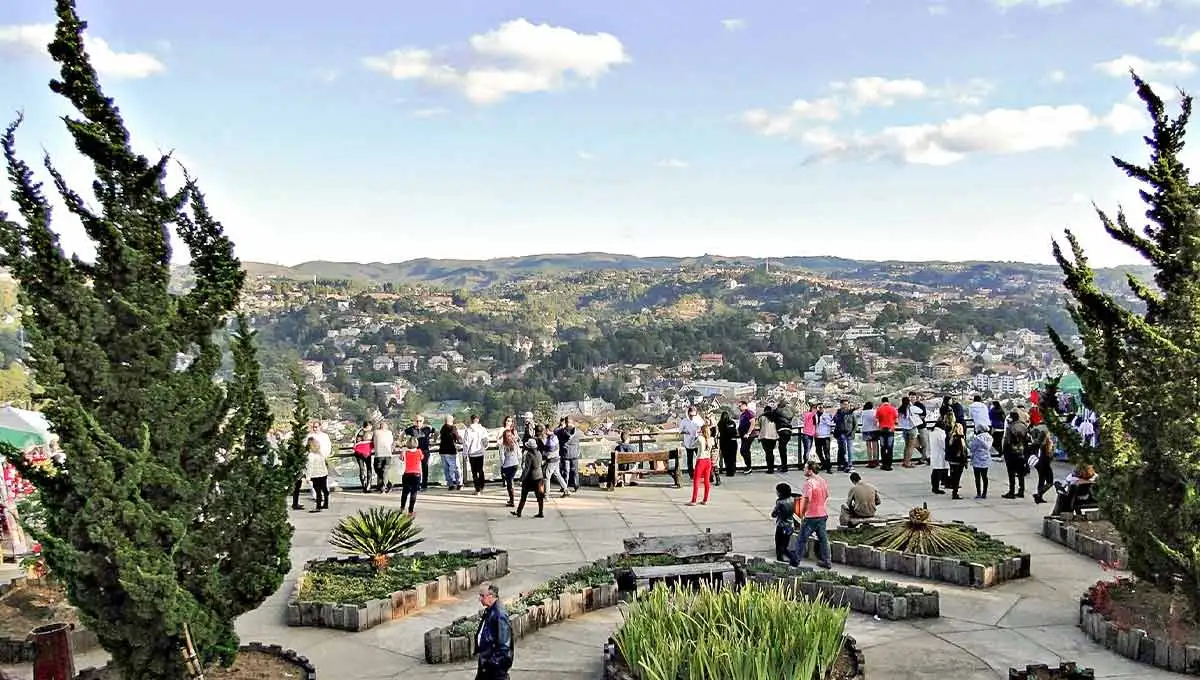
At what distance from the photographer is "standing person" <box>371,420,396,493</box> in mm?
17594

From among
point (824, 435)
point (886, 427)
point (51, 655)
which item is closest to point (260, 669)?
point (51, 655)

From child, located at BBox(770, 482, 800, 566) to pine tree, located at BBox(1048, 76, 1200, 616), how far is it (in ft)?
11.7

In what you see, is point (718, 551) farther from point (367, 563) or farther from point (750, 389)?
point (750, 389)

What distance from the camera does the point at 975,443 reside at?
619 inches

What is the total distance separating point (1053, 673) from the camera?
312 inches

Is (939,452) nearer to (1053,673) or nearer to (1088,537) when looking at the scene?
(1088,537)

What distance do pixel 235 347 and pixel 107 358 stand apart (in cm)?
94

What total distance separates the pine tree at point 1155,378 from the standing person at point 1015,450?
22.1ft

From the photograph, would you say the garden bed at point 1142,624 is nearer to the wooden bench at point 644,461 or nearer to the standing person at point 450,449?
the wooden bench at point 644,461

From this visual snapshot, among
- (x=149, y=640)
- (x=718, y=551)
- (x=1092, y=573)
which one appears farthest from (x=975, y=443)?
(x=149, y=640)

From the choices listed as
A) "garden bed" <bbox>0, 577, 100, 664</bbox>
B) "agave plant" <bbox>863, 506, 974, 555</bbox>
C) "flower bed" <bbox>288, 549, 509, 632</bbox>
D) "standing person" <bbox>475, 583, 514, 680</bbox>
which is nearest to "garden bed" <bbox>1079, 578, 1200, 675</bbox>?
"agave plant" <bbox>863, 506, 974, 555</bbox>

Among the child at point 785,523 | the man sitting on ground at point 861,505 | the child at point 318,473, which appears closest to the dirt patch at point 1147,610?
the man sitting on ground at point 861,505

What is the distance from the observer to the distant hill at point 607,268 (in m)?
Result: 76.7

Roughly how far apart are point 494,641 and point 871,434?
43.6 ft
